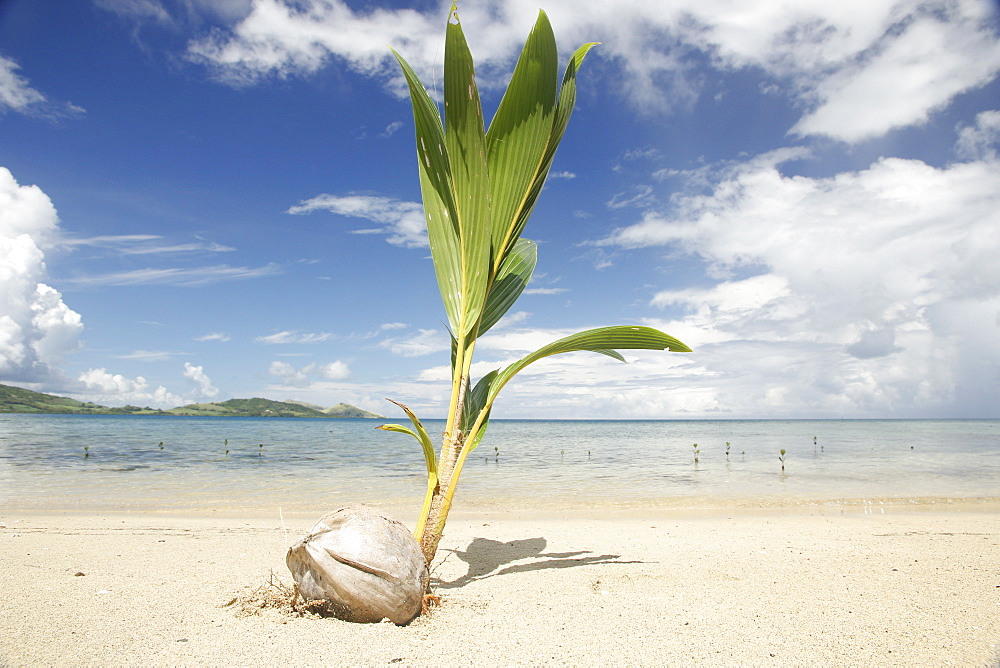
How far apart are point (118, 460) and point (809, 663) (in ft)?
62.0

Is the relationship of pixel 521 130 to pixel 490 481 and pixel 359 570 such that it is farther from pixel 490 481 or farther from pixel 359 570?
pixel 490 481

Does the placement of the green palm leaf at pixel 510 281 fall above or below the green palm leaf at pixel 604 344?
above

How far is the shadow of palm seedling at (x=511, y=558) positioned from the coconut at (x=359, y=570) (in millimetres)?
823

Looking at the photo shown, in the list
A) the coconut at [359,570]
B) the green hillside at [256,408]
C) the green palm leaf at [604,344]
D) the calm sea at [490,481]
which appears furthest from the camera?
the green hillside at [256,408]

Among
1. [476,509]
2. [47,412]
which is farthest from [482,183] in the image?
[47,412]

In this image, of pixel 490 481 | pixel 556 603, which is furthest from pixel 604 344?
pixel 490 481

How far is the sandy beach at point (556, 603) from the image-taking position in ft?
7.51

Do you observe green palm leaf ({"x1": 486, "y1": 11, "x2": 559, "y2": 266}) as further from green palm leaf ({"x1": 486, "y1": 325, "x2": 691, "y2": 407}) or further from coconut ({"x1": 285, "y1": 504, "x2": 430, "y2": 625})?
coconut ({"x1": 285, "y1": 504, "x2": 430, "y2": 625})

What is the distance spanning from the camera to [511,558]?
4.27 metres

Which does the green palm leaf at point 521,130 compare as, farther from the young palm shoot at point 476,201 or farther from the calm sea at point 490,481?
the calm sea at point 490,481

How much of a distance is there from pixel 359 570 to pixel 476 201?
2.04 meters

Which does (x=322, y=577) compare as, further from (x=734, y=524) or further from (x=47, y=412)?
(x=47, y=412)

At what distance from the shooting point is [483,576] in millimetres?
3605

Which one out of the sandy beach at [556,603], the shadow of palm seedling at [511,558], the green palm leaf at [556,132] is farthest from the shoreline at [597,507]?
the green palm leaf at [556,132]
